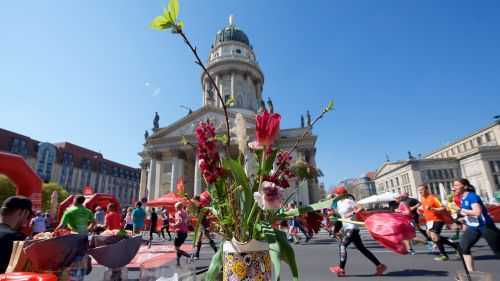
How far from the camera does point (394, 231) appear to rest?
104 centimetres

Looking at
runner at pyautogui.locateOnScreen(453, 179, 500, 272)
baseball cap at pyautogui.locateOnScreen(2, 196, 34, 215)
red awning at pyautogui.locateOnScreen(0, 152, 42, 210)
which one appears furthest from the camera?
red awning at pyautogui.locateOnScreen(0, 152, 42, 210)

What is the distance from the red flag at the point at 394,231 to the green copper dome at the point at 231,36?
170 ft

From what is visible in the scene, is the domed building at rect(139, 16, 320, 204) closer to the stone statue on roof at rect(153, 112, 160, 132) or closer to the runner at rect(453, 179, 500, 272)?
the stone statue on roof at rect(153, 112, 160, 132)

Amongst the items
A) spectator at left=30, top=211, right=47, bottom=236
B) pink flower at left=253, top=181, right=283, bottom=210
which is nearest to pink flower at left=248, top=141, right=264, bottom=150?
pink flower at left=253, top=181, right=283, bottom=210

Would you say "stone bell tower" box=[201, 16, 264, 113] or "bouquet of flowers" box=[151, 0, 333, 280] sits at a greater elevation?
"stone bell tower" box=[201, 16, 264, 113]

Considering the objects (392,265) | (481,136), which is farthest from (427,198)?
(481,136)

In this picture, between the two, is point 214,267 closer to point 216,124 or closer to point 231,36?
point 216,124

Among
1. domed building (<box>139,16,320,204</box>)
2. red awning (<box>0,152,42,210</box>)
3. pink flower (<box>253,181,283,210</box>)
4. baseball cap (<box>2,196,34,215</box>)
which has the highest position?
domed building (<box>139,16,320,204</box>)

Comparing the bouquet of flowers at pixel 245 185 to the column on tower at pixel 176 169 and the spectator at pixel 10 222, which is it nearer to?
the spectator at pixel 10 222

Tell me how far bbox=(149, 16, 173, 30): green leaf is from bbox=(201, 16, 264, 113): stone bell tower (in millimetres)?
38543

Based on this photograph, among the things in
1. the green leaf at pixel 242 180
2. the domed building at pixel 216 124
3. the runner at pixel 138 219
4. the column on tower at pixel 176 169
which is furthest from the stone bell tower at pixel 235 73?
the green leaf at pixel 242 180

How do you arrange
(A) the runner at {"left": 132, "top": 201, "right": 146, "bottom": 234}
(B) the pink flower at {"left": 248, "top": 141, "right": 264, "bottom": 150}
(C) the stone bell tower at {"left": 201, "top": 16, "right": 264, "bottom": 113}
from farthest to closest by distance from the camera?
(C) the stone bell tower at {"left": 201, "top": 16, "right": 264, "bottom": 113} < (A) the runner at {"left": 132, "top": 201, "right": 146, "bottom": 234} < (B) the pink flower at {"left": 248, "top": 141, "right": 264, "bottom": 150}

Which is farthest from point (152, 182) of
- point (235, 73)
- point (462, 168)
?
point (462, 168)

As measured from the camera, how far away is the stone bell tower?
4238cm
